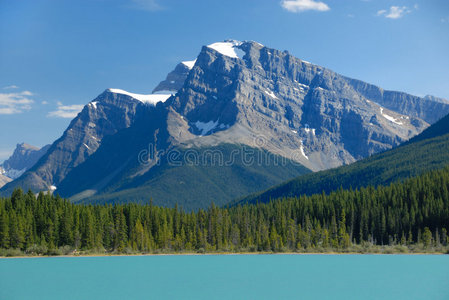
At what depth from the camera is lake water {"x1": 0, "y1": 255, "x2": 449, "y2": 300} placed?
81500mm

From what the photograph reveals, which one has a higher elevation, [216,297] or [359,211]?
[359,211]

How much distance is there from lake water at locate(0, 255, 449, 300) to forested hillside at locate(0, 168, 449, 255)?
46.0ft

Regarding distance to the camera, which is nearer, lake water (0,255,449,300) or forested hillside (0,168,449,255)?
lake water (0,255,449,300)

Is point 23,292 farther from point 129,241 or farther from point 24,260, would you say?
point 129,241

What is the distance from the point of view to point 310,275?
103 m

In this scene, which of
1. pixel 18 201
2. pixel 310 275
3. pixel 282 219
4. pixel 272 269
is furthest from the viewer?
pixel 282 219

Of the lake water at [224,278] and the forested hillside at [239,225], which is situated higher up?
the forested hillside at [239,225]

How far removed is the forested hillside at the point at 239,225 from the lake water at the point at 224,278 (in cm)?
1404

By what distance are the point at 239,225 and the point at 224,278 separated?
288ft

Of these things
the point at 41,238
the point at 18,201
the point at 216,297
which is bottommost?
the point at 216,297

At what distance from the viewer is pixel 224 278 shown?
99.2 m

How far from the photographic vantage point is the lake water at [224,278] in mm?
81500

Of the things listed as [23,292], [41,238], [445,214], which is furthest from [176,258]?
[445,214]

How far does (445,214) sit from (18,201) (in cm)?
11825
